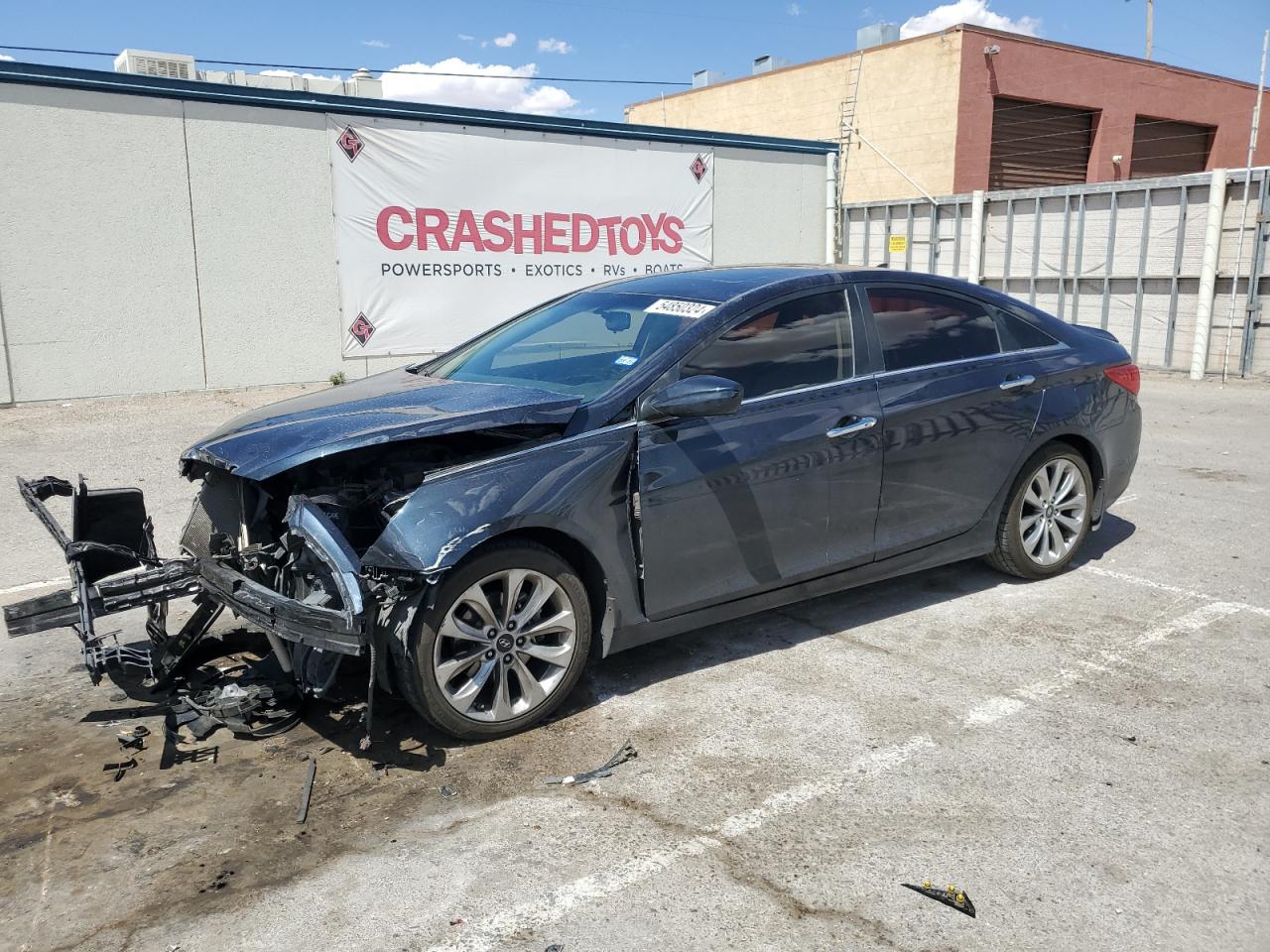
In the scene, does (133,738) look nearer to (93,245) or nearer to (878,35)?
(93,245)

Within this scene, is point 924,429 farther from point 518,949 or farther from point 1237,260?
point 1237,260

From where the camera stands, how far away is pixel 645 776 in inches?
143

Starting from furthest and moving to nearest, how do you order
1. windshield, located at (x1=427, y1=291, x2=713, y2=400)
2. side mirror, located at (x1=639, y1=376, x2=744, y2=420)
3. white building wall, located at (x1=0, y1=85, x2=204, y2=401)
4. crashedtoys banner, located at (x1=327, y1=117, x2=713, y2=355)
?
crashedtoys banner, located at (x1=327, y1=117, x2=713, y2=355) < white building wall, located at (x1=0, y1=85, x2=204, y2=401) < windshield, located at (x1=427, y1=291, x2=713, y2=400) < side mirror, located at (x1=639, y1=376, x2=744, y2=420)

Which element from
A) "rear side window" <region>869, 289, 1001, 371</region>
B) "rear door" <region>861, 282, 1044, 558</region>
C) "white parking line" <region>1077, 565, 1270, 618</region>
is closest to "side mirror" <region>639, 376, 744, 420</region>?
"rear door" <region>861, 282, 1044, 558</region>

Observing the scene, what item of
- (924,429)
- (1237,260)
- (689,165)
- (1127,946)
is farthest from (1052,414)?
(689,165)

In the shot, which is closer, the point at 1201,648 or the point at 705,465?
the point at 705,465

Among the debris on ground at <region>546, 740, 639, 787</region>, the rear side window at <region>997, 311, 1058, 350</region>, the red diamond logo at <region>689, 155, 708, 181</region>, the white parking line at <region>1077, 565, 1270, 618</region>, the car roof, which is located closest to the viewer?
the debris on ground at <region>546, 740, 639, 787</region>

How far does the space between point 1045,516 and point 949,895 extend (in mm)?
3169

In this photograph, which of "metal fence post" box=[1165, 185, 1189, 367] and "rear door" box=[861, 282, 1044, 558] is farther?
"metal fence post" box=[1165, 185, 1189, 367]

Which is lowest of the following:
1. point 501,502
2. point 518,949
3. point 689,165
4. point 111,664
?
point 518,949

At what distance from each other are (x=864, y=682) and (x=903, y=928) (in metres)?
1.67

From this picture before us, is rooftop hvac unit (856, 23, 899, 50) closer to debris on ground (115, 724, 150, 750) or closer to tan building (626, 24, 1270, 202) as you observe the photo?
tan building (626, 24, 1270, 202)

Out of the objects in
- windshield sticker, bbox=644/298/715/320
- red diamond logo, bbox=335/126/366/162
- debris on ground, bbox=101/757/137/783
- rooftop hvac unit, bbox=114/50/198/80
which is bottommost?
debris on ground, bbox=101/757/137/783

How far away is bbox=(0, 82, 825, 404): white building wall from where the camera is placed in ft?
37.2
